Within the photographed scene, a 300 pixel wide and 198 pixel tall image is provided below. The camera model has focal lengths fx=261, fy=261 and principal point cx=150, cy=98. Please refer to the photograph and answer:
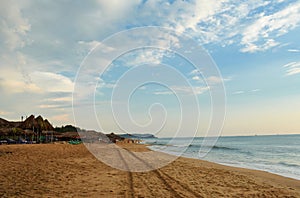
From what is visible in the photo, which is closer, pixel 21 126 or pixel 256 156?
pixel 256 156

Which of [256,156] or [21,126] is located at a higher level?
[21,126]

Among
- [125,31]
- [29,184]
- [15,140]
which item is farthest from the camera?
[15,140]

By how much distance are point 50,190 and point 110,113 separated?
8.99 m

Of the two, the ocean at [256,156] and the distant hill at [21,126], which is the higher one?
the distant hill at [21,126]

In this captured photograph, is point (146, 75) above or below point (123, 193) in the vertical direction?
above

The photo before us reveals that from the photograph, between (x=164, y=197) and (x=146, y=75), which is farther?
(x=146, y=75)

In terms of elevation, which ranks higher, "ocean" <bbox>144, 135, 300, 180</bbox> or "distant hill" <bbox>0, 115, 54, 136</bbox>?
"distant hill" <bbox>0, 115, 54, 136</bbox>

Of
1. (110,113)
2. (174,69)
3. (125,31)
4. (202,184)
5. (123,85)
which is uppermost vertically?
(125,31)

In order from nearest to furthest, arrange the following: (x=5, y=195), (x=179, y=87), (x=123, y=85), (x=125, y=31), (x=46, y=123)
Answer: (x=5, y=195) → (x=125, y=31) → (x=123, y=85) → (x=179, y=87) → (x=46, y=123)

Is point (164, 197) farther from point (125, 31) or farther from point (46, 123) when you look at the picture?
point (46, 123)

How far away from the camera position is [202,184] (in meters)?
8.27

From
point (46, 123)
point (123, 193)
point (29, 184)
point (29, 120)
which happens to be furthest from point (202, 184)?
point (46, 123)

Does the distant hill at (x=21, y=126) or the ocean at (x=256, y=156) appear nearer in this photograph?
the ocean at (x=256, y=156)

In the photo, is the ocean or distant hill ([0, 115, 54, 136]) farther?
distant hill ([0, 115, 54, 136])
